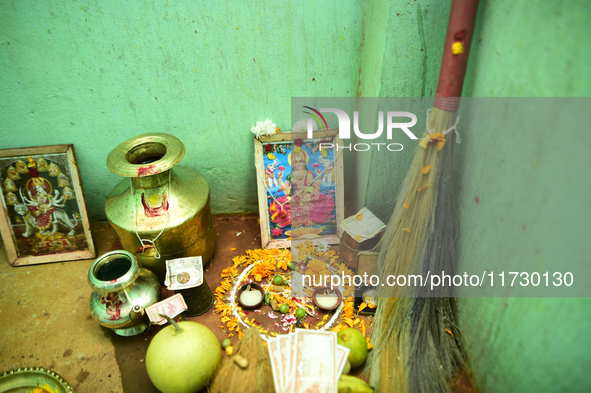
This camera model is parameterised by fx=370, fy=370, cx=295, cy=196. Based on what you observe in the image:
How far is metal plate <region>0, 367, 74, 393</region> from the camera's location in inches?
83.9

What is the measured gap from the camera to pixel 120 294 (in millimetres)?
2459

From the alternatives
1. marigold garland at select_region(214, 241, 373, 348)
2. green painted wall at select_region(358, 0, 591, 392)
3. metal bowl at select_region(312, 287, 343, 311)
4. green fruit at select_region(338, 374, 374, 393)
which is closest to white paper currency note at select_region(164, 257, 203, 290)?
marigold garland at select_region(214, 241, 373, 348)

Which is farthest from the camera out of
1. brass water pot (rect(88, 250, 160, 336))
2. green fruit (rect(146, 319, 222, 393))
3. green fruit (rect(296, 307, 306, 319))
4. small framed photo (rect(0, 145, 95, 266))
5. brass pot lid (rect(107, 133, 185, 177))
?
small framed photo (rect(0, 145, 95, 266))

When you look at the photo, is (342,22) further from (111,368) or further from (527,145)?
(111,368)

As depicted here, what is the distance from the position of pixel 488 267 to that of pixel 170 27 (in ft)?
8.74

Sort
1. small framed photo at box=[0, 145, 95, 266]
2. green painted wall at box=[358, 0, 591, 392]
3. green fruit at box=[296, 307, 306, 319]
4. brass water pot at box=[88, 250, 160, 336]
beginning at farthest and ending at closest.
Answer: small framed photo at box=[0, 145, 95, 266], green fruit at box=[296, 307, 306, 319], brass water pot at box=[88, 250, 160, 336], green painted wall at box=[358, 0, 591, 392]

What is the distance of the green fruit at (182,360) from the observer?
2.09 meters

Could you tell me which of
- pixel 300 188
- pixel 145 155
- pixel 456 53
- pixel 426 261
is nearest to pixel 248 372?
pixel 426 261

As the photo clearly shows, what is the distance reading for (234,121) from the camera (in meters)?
3.17

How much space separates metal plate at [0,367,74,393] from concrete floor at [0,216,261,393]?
20 centimetres

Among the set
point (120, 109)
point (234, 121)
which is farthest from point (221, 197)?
point (120, 109)

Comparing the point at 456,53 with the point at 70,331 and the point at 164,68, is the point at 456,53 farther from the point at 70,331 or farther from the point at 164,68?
the point at 70,331

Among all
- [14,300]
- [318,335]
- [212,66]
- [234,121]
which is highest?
[212,66]

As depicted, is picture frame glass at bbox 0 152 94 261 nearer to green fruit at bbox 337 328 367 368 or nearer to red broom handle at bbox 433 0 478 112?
green fruit at bbox 337 328 367 368
